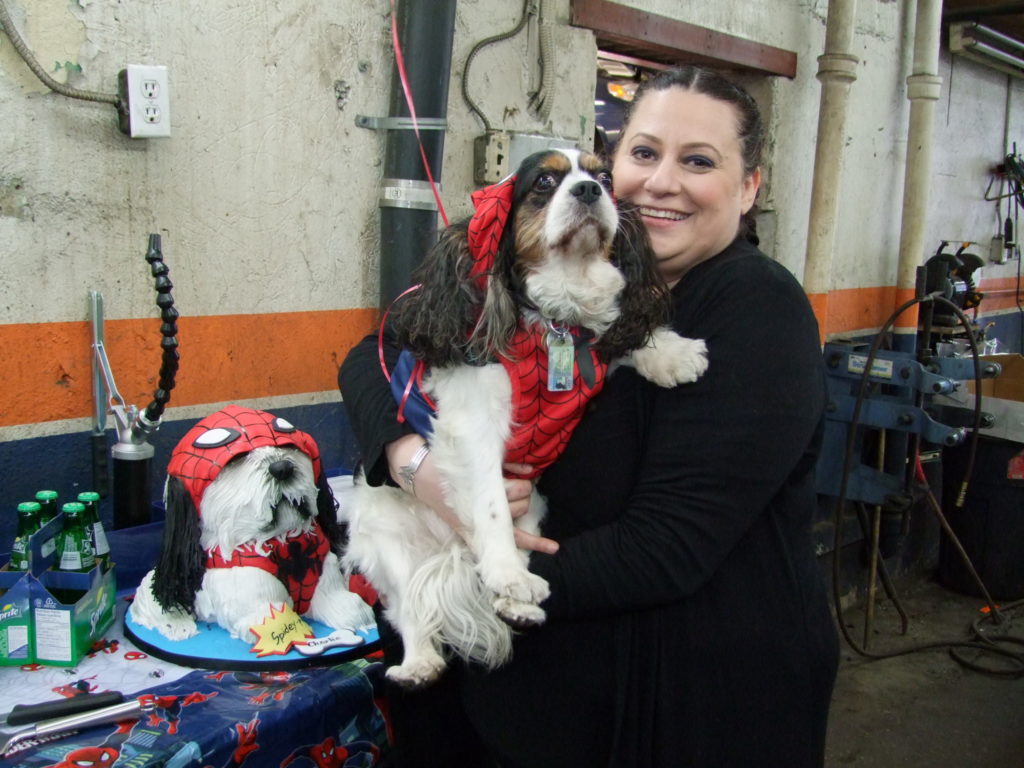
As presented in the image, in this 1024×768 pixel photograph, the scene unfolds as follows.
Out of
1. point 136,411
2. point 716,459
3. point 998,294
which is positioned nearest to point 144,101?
point 136,411

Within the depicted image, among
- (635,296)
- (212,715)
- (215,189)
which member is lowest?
(212,715)

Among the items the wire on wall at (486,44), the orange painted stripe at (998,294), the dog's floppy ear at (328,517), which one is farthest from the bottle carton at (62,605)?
the orange painted stripe at (998,294)

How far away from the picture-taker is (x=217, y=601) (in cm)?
194

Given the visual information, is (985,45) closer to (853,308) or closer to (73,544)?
(853,308)

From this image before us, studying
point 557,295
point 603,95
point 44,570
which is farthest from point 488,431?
point 603,95

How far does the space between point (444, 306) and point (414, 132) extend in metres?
1.49

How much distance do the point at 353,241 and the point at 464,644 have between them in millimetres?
1696

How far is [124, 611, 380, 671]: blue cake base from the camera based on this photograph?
6.17ft

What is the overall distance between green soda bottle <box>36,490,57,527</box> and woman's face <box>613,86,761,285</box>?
1.45m

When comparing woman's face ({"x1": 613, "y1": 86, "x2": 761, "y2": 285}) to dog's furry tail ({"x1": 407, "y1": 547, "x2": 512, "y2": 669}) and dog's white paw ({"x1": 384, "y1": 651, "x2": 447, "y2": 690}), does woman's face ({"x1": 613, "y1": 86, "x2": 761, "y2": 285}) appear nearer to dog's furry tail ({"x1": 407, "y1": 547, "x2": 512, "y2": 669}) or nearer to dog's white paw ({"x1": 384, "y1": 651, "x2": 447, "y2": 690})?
dog's furry tail ({"x1": 407, "y1": 547, "x2": 512, "y2": 669})

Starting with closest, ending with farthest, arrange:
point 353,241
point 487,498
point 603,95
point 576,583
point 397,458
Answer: point 576,583 → point 487,498 → point 397,458 → point 353,241 → point 603,95

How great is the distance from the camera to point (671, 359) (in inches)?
56.4

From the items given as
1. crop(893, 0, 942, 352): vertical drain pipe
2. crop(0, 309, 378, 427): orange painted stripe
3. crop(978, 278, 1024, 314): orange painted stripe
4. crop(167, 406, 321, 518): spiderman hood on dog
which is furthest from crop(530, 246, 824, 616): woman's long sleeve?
crop(978, 278, 1024, 314): orange painted stripe

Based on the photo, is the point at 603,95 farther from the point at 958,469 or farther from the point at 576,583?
the point at 576,583
